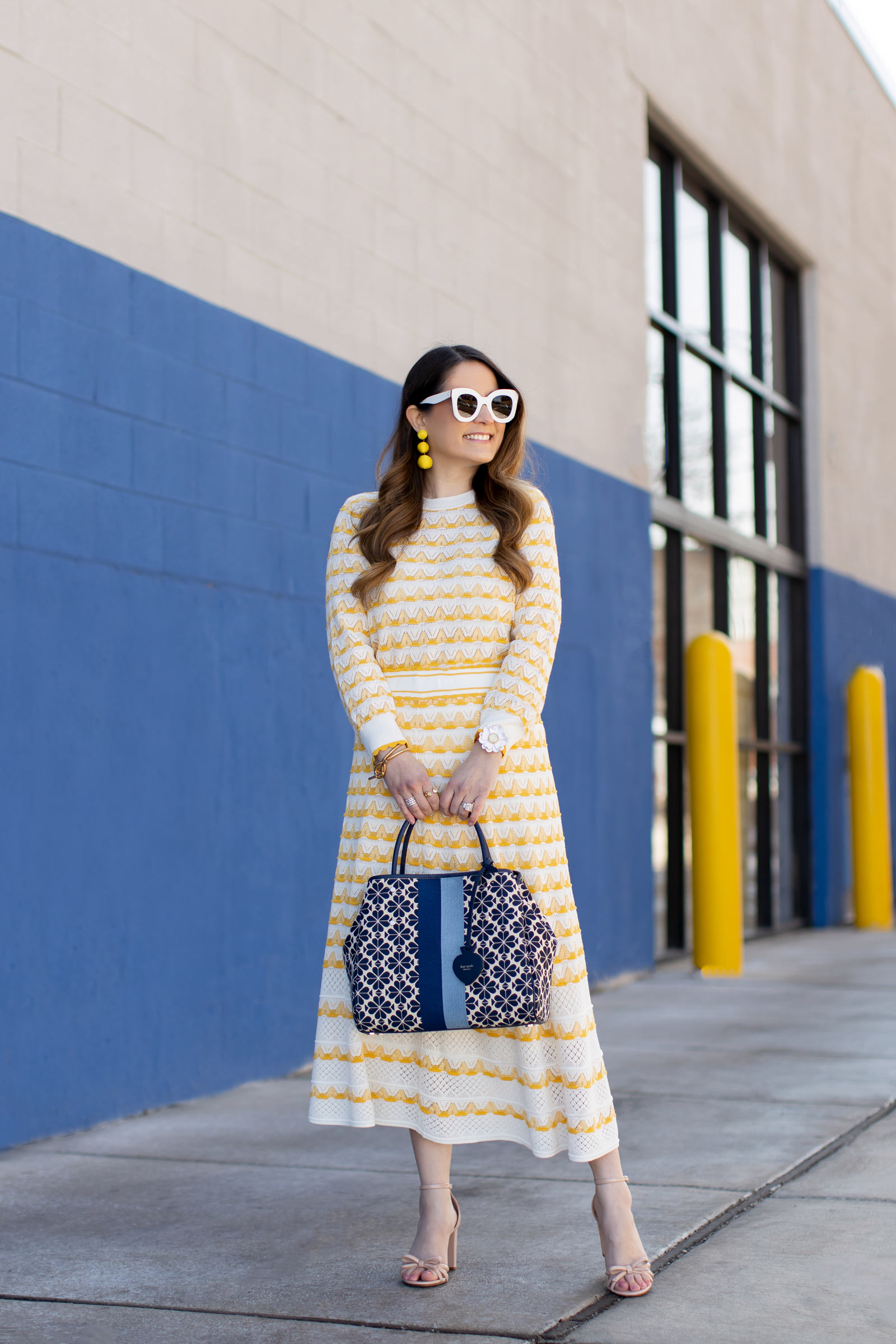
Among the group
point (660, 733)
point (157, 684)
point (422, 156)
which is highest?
point (422, 156)

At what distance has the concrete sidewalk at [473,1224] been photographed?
103 inches

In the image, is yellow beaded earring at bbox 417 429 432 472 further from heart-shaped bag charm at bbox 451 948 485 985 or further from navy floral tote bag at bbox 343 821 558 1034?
heart-shaped bag charm at bbox 451 948 485 985

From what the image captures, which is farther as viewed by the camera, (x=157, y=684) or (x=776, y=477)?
(x=776, y=477)

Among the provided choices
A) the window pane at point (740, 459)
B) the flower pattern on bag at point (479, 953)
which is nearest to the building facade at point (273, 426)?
the window pane at point (740, 459)

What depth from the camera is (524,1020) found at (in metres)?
2.66

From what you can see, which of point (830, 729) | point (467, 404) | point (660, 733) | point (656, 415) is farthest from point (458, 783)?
point (830, 729)

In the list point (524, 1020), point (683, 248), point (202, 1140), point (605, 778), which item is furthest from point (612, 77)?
point (524, 1020)

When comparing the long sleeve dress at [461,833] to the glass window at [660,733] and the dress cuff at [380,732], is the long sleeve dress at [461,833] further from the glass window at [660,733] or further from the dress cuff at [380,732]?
the glass window at [660,733]

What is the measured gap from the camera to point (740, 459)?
10.4m

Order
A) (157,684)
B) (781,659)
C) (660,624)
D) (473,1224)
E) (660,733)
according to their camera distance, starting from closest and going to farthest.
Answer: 1. (473,1224)
2. (157,684)
3. (660,733)
4. (660,624)
5. (781,659)

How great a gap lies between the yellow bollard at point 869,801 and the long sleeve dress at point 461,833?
8.31 meters

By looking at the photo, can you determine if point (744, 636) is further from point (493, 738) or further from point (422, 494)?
point (493, 738)

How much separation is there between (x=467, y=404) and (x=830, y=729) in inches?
343

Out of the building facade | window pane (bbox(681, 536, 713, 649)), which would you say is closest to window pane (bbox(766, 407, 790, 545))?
the building facade
